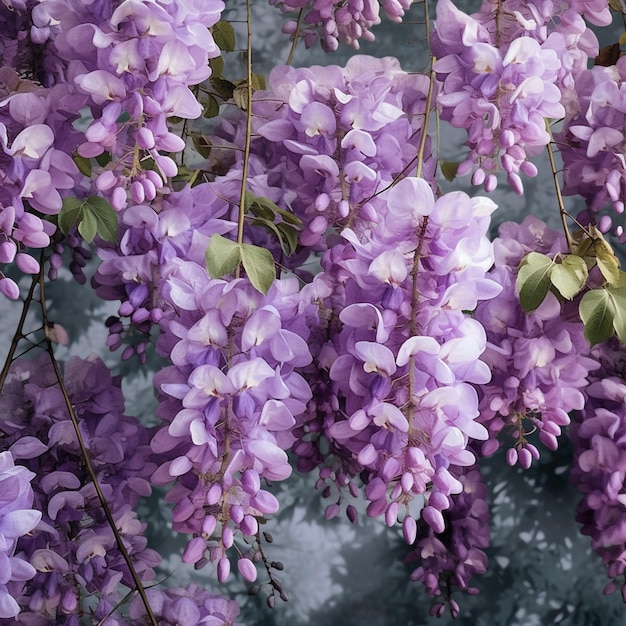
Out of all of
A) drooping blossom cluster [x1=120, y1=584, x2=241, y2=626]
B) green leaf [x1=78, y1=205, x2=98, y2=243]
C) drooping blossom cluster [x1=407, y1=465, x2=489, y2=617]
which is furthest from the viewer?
drooping blossom cluster [x1=407, y1=465, x2=489, y2=617]

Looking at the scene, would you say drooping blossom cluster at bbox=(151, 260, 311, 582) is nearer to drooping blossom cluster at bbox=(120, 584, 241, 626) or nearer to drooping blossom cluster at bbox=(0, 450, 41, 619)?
drooping blossom cluster at bbox=(0, 450, 41, 619)

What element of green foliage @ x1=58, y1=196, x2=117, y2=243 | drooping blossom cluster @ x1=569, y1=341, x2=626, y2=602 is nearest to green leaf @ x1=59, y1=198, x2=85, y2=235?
green foliage @ x1=58, y1=196, x2=117, y2=243

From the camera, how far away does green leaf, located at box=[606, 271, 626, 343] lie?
0.84 metres

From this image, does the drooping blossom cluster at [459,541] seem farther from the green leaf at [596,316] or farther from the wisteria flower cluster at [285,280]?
the green leaf at [596,316]

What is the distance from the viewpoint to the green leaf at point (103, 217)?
866 mm

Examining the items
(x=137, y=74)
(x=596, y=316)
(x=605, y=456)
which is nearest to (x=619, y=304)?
(x=596, y=316)

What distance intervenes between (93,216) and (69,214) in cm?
2

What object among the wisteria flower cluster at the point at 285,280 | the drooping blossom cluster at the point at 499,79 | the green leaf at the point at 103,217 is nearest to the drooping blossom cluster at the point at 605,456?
the wisteria flower cluster at the point at 285,280

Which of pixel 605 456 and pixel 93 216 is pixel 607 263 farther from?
pixel 93 216

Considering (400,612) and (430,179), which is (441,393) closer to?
(430,179)

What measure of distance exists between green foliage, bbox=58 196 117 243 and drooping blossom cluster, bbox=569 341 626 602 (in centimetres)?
47

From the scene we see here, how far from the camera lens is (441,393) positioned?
0.74 m

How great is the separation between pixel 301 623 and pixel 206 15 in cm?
77

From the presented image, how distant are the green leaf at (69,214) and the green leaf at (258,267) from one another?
0.59 ft
